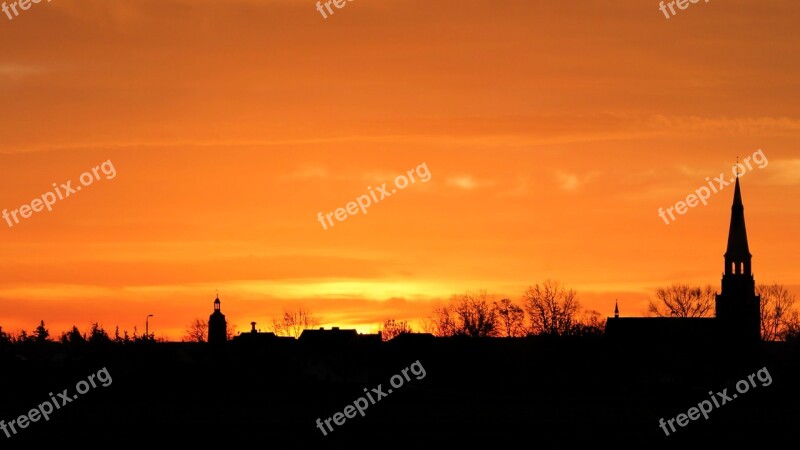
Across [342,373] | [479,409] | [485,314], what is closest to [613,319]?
[485,314]

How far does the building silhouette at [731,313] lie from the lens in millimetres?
177375

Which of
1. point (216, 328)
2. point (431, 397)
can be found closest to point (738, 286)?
point (216, 328)

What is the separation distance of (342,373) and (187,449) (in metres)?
131

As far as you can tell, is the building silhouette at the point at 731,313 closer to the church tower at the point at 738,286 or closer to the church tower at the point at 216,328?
the church tower at the point at 738,286

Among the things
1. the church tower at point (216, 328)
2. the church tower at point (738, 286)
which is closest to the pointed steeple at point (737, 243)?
the church tower at point (738, 286)

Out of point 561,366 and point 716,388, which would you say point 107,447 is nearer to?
point 716,388

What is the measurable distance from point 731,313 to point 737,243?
8758 mm

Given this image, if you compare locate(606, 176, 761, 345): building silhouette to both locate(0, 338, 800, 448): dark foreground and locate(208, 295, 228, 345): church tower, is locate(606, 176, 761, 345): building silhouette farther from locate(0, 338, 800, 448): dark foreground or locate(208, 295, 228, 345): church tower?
locate(208, 295, 228, 345): church tower

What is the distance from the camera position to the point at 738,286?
18100 cm

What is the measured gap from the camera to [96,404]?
109 m

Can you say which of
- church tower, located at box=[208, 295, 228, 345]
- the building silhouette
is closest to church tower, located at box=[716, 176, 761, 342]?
the building silhouette

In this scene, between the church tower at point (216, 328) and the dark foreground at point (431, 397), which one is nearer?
the dark foreground at point (431, 397)

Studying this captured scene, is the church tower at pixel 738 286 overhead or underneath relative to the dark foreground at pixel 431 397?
overhead

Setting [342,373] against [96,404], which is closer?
[96,404]
